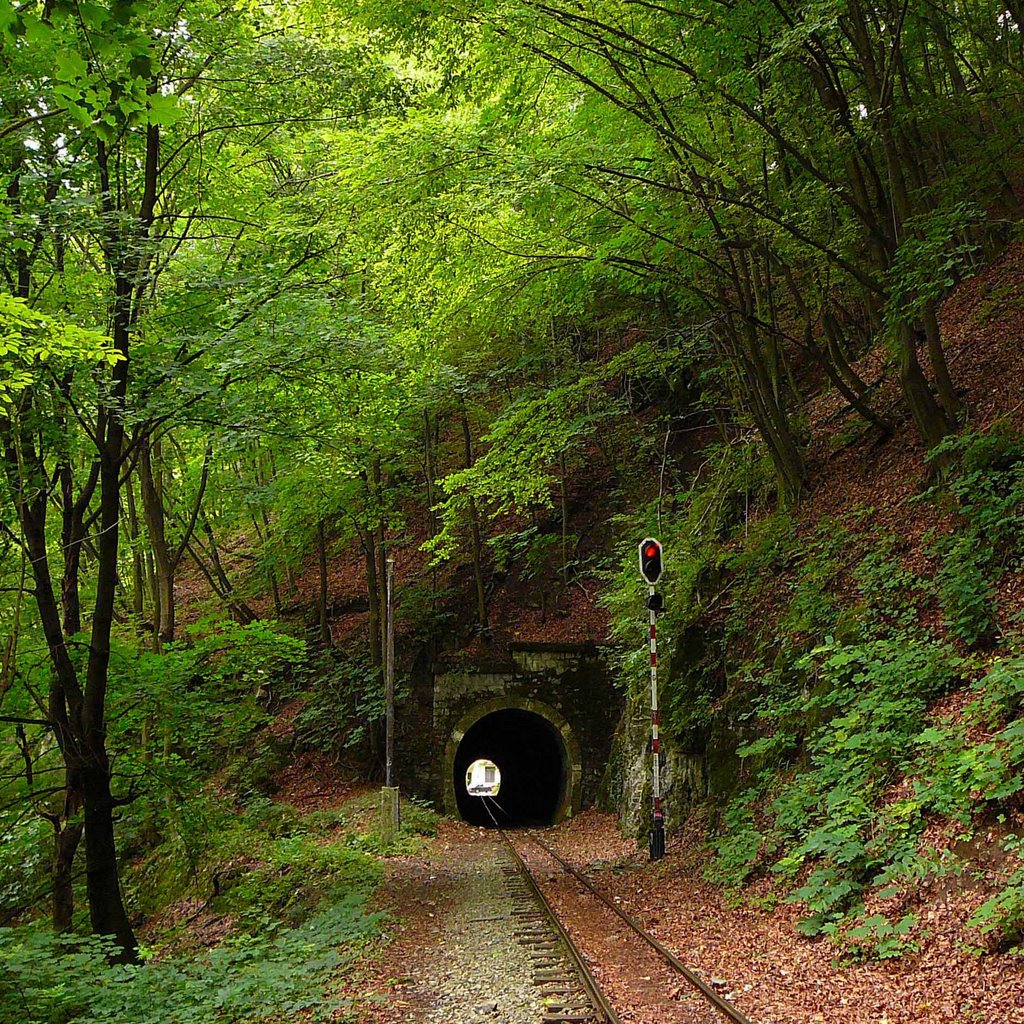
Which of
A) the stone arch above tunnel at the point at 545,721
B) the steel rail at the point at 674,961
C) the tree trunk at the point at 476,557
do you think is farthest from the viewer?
the tree trunk at the point at 476,557

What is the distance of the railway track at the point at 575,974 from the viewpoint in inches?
198

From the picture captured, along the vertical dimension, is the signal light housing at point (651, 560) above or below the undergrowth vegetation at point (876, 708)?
above

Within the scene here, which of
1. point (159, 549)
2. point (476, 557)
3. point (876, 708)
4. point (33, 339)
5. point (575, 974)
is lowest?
point (575, 974)

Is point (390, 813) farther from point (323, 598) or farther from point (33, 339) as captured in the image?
point (33, 339)

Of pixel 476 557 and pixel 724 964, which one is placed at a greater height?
pixel 476 557

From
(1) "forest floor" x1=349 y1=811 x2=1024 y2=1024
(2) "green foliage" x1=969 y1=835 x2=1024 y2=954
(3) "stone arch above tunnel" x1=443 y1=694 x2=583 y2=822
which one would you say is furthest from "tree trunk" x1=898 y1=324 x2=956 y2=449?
(3) "stone arch above tunnel" x1=443 y1=694 x2=583 y2=822

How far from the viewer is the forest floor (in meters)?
4.39

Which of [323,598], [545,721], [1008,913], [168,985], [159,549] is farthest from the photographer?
[323,598]

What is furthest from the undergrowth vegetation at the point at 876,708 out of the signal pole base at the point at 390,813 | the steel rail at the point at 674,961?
the signal pole base at the point at 390,813

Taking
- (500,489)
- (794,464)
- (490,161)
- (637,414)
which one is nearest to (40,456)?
(490,161)

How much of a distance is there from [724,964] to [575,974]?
110 centimetres

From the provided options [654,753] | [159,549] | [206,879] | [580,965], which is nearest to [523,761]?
[206,879]

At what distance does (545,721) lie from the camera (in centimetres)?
1888

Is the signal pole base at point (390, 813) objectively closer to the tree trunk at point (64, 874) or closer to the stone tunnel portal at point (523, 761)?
the stone tunnel portal at point (523, 761)
